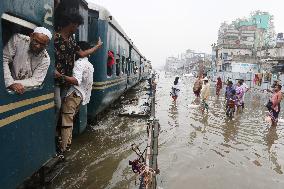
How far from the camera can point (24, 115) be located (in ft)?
12.4

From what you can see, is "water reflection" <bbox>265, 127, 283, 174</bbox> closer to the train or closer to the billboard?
the train

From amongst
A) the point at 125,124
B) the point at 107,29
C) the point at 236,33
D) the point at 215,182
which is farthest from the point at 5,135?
the point at 236,33

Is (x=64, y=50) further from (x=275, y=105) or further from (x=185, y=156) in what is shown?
(x=275, y=105)

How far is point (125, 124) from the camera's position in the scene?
1079 centimetres

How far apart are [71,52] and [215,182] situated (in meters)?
3.33

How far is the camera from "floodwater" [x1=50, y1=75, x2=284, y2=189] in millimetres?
5887

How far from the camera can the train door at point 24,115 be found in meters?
3.37

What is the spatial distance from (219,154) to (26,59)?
17.7ft

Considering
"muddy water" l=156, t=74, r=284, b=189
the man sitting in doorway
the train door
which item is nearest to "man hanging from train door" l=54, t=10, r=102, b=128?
the train door

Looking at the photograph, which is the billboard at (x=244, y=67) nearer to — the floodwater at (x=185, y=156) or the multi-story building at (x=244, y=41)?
the multi-story building at (x=244, y=41)

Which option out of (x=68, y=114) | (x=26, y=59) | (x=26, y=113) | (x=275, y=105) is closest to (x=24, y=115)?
(x=26, y=113)

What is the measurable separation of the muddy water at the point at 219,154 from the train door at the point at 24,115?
7.52 feet

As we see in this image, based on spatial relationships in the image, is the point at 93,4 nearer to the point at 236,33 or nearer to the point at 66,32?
the point at 66,32

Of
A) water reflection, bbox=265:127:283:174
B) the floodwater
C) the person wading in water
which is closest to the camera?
the floodwater
